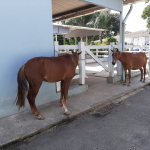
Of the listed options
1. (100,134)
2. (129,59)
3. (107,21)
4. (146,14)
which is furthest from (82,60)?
(107,21)

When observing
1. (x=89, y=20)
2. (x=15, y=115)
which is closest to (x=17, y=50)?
(x=15, y=115)

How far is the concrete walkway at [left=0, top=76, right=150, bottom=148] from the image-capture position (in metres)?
2.65

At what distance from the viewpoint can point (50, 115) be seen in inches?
133

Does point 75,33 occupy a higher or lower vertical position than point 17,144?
higher

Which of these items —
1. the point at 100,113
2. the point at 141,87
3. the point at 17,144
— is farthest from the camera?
the point at 141,87

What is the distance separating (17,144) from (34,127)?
1.54 feet

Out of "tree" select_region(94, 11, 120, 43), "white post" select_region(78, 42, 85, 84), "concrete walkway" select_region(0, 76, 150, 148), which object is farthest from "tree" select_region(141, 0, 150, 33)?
"tree" select_region(94, 11, 120, 43)

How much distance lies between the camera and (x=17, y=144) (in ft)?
7.98

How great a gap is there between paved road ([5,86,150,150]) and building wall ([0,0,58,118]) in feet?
4.08

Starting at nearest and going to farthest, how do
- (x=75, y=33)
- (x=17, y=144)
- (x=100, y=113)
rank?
1. (x=17, y=144)
2. (x=100, y=113)
3. (x=75, y=33)

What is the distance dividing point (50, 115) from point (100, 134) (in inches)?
49.2

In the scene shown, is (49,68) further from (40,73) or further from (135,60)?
(135,60)

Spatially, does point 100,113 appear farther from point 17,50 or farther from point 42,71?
point 17,50

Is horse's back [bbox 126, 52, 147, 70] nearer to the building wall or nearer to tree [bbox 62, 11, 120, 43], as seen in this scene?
the building wall
